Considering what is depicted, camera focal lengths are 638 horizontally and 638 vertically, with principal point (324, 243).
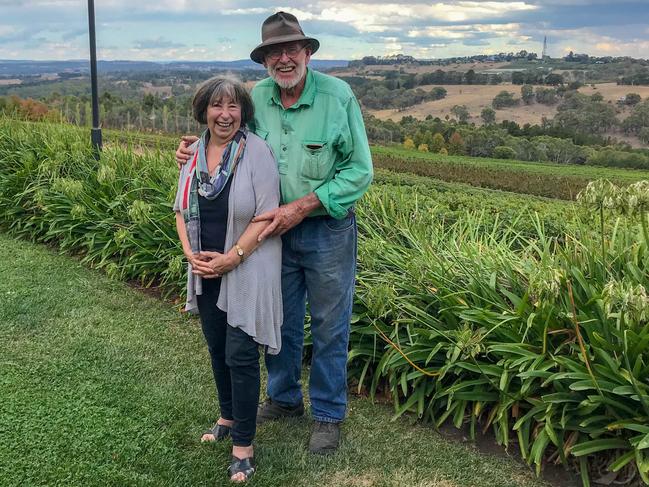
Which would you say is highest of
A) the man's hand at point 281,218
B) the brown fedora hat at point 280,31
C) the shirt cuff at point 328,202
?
the brown fedora hat at point 280,31

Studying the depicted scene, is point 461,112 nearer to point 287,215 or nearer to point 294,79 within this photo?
point 294,79

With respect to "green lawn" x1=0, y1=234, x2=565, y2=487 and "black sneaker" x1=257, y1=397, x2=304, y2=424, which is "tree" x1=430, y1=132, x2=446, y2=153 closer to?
"green lawn" x1=0, y1=234, x2=565, y2=487

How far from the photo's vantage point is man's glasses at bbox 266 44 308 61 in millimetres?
2848

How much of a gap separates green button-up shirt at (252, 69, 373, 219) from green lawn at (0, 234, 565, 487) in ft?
4.14

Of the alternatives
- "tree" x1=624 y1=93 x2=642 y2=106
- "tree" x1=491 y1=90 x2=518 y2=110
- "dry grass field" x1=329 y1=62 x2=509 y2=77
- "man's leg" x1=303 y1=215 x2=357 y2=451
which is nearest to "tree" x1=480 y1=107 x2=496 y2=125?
"tree" x1=491 y1=90 x2=518 y2=110

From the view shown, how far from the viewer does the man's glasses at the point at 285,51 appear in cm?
285

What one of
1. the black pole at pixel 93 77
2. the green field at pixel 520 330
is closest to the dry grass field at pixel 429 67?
the black pole at pixel 93 77

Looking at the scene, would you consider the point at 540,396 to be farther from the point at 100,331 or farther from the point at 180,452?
the point at 100,331

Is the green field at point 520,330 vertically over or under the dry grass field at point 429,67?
under

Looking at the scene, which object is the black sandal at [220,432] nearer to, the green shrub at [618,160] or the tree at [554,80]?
the green shrub at [618,160]

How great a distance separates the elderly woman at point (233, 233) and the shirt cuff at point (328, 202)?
195 mm

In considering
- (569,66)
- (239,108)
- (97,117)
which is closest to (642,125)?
(569,66)

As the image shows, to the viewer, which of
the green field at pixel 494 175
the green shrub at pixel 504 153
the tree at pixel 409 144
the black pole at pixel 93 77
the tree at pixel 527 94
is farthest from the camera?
the tree at pixel 527 94

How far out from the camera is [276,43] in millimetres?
2807
